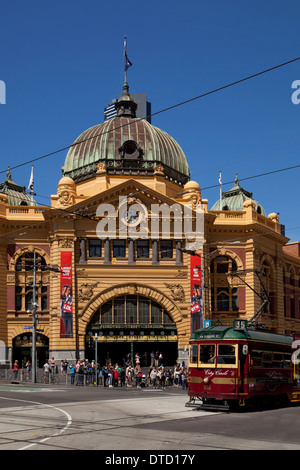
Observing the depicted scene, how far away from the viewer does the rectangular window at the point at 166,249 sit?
188 ft

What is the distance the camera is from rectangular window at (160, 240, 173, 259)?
188 ft

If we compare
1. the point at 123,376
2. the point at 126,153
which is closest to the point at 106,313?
the point at 123,376

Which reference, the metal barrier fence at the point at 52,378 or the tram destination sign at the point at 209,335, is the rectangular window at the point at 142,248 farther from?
the tram destination sign at the point at 209,335

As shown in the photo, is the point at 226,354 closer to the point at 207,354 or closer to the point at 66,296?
the point at 207,354

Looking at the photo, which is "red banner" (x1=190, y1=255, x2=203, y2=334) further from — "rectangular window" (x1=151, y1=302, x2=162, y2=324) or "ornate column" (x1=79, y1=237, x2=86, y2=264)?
"ornate column" (x1=79, y1=237, x2=86, y2=264)

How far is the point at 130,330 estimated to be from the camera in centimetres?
5569

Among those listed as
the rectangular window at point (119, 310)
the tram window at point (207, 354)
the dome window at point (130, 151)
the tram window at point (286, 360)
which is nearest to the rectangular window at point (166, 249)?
the rectangular window at point (119, 310)

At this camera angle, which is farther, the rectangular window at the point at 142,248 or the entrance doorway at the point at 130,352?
the rectangular window at the point at 142,248

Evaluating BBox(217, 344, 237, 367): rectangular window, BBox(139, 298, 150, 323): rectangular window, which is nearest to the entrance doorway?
BBox(139, 298, 150, 323): rectangular window

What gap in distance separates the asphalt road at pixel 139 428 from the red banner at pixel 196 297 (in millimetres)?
27349

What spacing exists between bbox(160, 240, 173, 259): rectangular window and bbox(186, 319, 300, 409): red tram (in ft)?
98.0

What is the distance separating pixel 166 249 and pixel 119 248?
4.28 meters

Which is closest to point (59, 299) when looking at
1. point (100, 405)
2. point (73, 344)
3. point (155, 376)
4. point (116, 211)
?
point (73, 344)

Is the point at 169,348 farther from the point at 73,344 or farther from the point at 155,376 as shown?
the point at 155,376
